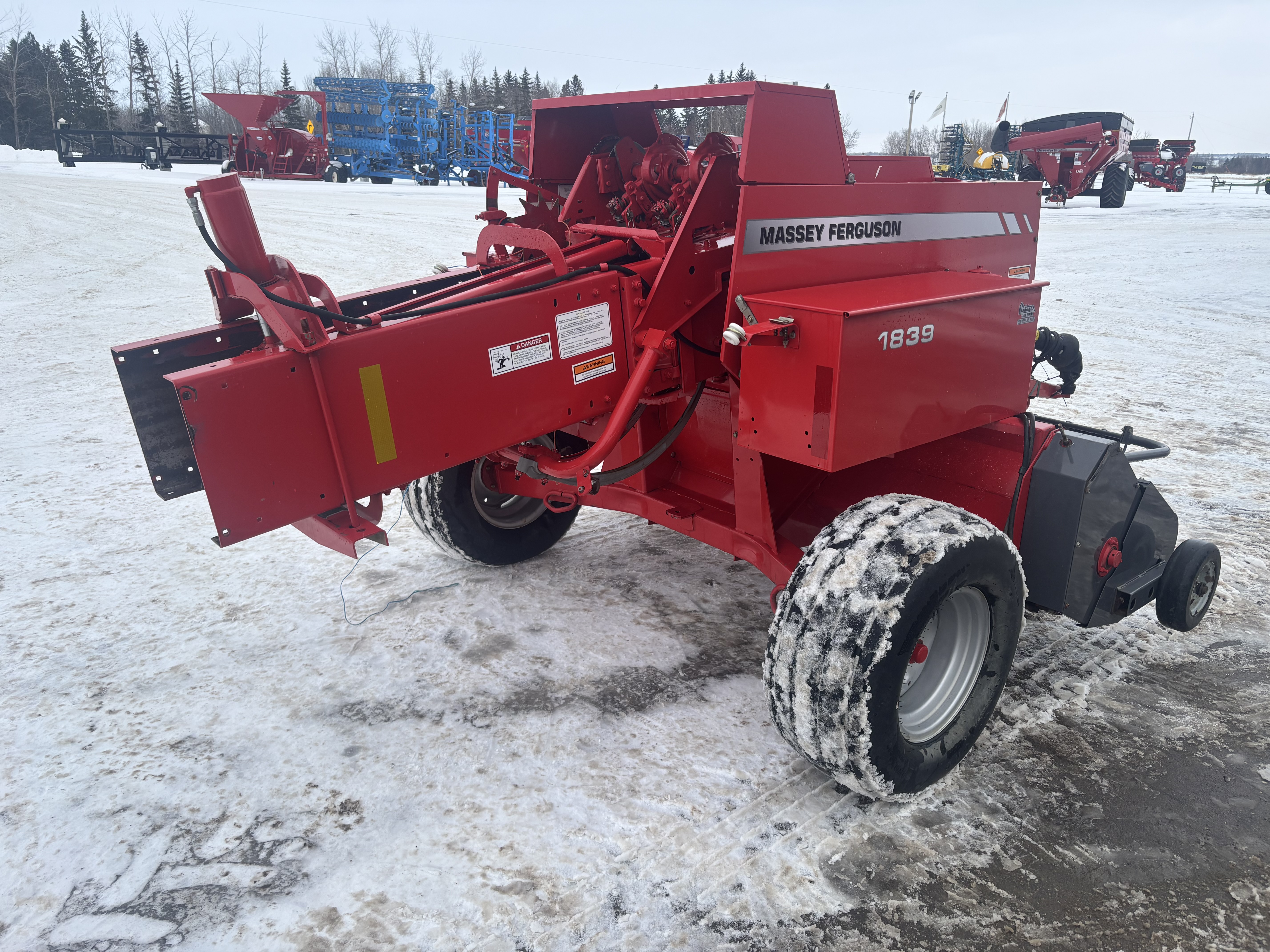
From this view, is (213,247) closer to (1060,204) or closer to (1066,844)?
(1066,844)

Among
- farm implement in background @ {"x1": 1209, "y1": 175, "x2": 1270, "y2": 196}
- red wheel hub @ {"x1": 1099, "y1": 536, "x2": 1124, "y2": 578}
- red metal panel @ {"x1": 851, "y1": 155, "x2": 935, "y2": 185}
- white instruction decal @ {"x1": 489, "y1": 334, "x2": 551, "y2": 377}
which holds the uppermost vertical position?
red metal panel @ {"x1": 851, "y1": 155, "x2": 935, "y2": 185}

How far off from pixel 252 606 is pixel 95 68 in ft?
254

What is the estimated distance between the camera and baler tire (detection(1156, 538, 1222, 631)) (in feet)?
10.5

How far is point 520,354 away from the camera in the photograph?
265cm

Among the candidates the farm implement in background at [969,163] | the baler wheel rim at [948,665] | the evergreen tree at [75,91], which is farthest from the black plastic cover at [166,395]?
the evergreen tree at [75,91]

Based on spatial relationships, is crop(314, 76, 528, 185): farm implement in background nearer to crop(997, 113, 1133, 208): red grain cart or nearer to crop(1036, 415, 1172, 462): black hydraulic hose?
crop(997, 113, 1133, 208): red grain cart

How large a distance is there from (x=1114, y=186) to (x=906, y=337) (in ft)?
87.8

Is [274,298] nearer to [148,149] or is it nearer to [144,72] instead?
[148,149]

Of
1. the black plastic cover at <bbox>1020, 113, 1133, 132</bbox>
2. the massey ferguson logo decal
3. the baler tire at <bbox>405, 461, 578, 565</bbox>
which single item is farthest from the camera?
the black plastic cover at <bbox>1020, 113, 1133, 132</bbox>

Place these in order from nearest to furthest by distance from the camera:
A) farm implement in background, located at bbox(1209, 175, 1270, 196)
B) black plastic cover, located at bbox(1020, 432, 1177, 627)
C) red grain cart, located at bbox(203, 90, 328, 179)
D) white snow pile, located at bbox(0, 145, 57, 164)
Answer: black plastic cover, located at bbox(1020, 432, 1177, 627), red grain cart, located at bbox(203, 90, 328, 179), farm implement in background, located at bbox(1209, 175, 1270, 196), white snow pile, located at bbox(0, 145, 57, 164)

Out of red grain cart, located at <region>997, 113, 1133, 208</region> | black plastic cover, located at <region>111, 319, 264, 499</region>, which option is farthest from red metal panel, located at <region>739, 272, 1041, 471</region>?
red grain cart, located at <region>997, 113, 1133, 208</region>

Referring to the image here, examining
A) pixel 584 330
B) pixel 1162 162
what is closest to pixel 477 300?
pixel 584 330

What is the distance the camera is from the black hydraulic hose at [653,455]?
3.18m

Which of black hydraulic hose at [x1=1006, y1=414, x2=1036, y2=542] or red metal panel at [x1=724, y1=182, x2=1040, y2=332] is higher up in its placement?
red metal panel at [x1=724, y1=182, x2=1040, y2=332]
